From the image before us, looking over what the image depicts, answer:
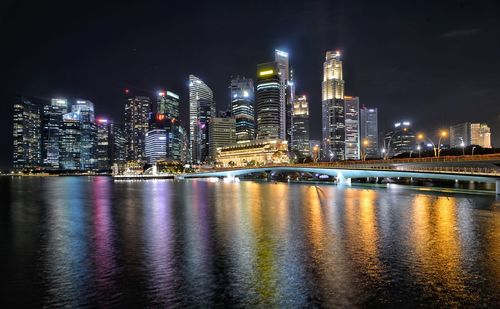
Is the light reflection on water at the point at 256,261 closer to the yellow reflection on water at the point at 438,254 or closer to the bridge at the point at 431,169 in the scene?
the yellow reflection on water at the point at 438,254

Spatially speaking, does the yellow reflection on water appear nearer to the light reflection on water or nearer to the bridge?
the light reflection on water

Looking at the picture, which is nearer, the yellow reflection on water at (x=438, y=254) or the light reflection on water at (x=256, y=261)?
the light reflection on water at (x=256, y=261)

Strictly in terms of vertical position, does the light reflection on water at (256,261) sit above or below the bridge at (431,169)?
below

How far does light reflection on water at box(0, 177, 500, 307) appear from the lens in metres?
18.9

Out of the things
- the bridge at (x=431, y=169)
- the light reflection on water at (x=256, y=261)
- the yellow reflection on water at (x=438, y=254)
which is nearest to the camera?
the light reflection on water at (x=256, y=261)

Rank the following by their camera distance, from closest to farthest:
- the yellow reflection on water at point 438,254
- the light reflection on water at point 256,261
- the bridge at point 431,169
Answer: the light reflection on water at point 256,261, the yellow reflection on water at point 438,254, the bridge at point 431,169

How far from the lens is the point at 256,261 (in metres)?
25.4

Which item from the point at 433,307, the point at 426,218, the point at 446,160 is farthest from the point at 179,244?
the point at 446,160

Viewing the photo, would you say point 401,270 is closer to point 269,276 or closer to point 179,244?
point 269,276

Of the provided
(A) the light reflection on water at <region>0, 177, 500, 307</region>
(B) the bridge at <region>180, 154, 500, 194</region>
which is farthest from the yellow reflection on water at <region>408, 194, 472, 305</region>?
(B) the bridge at <region>180, 154, 500, 194</region>

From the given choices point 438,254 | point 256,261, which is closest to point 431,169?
point 438,254

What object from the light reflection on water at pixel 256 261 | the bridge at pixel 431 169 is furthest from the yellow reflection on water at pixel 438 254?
the bridge at pixel 431 169

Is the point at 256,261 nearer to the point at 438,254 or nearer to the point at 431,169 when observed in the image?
the point at 438,254

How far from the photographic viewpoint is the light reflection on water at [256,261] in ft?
62.1
